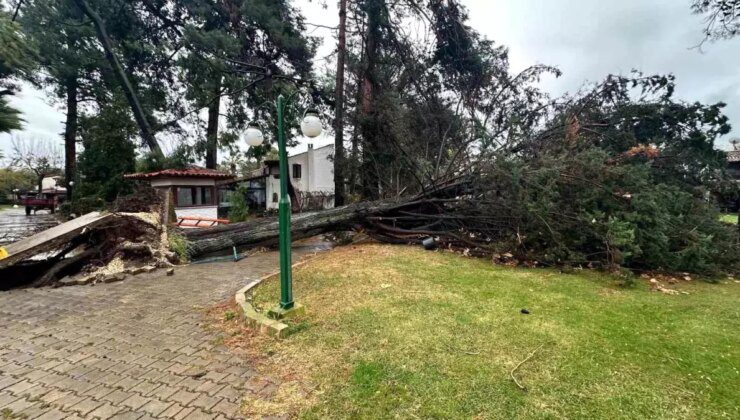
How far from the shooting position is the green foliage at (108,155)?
621 inches

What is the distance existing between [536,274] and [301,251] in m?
5.31

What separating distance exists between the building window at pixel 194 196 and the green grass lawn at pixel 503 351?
39.7ft

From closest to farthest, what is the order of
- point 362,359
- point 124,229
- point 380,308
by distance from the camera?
1. point 362,359
2. point 380,308
3. point 124,229

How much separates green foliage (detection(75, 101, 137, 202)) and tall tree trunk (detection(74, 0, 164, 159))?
1.63m

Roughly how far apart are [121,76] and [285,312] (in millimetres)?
15409

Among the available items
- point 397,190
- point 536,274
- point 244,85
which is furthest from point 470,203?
point 244,85

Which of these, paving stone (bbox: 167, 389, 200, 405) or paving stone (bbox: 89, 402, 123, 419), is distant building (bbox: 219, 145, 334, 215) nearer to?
paving stone (bbox: 167, 389, 200, 405)

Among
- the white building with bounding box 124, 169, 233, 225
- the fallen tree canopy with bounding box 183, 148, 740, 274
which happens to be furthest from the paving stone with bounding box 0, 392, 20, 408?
the white building with bounding box 124, 169, 233, 225

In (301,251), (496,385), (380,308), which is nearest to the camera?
(496,385)

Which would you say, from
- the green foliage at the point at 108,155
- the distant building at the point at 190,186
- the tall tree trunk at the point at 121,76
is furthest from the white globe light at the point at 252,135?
the green foliage at the point at 108,155

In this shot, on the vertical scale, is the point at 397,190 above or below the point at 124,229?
above

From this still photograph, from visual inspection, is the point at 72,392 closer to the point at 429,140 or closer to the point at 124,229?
the point at 124,229

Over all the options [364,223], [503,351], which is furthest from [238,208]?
[503,351]

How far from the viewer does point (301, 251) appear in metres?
8.37
